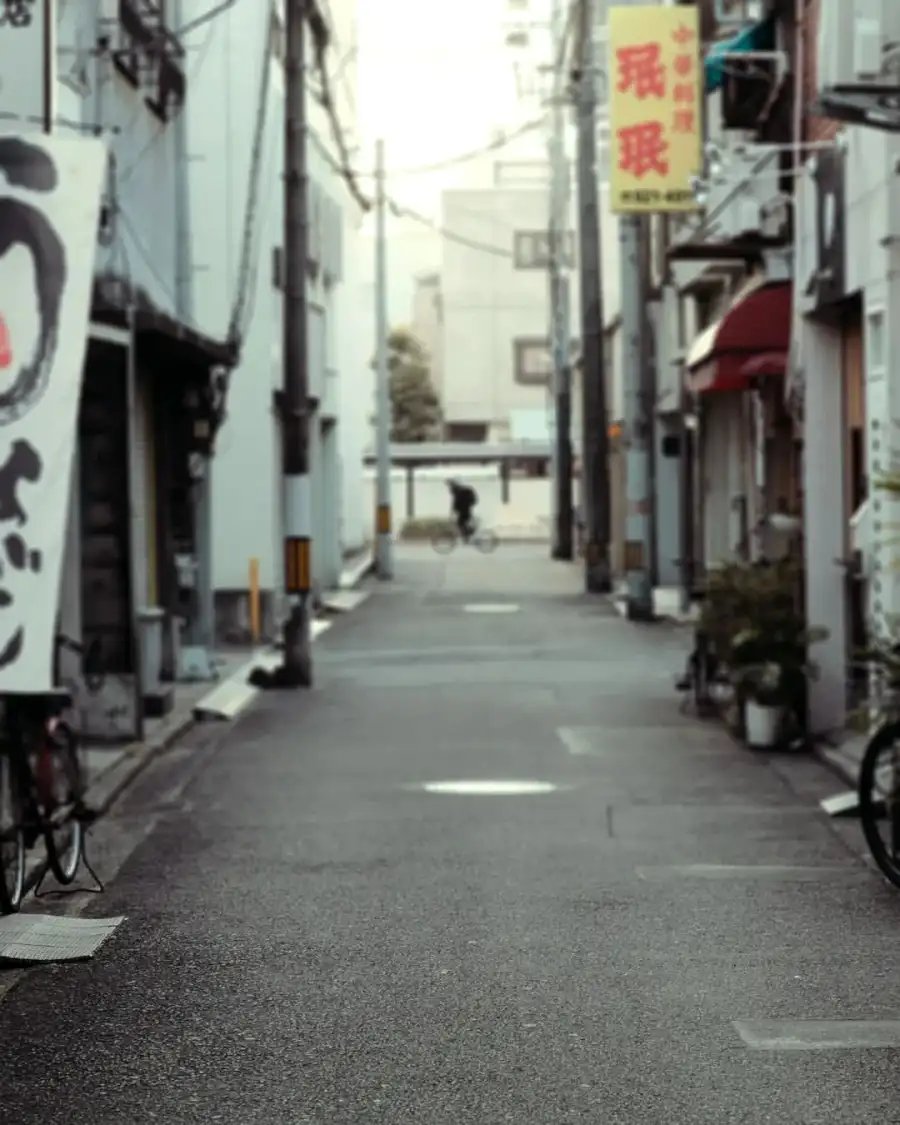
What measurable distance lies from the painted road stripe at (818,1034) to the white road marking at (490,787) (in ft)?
21.1

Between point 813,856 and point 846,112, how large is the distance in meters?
4.05

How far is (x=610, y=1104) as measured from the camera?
5.95 m

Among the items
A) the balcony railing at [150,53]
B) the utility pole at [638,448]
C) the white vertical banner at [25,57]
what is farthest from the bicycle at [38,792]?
the utility pole at [638,448]

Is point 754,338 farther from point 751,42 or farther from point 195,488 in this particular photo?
point 195,488

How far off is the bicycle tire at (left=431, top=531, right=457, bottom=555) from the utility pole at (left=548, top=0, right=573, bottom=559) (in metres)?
5.27

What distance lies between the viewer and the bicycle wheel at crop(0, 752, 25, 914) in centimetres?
888

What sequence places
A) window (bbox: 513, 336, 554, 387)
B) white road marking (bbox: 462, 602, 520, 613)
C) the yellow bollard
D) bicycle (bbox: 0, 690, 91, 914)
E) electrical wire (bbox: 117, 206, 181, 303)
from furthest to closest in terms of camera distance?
window (bbox: 513, 336, 554, 387) < white road marking (bbox: 462, 602, 520, 613) < the yellow bollard < electrical wire (bbox: 117, 206, 181, 303) < bicycle (bbox: 0, 690, 91, 914)

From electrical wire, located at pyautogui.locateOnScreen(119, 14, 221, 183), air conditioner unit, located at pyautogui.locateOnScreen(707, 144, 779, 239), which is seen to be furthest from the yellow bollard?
air conditioner unit, located at pyautogui.locateOnScreen(707, 144, 779, 239)

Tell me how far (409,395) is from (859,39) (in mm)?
66478

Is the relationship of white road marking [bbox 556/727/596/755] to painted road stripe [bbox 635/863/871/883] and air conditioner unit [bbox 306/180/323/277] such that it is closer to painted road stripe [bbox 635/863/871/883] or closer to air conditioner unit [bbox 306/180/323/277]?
painted road stripe [bbox 635/863/871/883]

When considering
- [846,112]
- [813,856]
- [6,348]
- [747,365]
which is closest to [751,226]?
[747,365]

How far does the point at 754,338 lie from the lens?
1978 cm

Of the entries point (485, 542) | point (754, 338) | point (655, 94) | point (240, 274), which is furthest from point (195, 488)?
point (485, 542)

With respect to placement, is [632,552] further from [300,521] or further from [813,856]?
[813,856]
